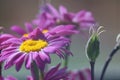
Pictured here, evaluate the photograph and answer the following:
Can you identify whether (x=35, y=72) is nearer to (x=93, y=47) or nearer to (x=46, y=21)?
(x=93, y=47)

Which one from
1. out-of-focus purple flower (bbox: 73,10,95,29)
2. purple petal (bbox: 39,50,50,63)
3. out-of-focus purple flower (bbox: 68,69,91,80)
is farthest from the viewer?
out-of-focus purple flower (bbox: 73,10,95,29)

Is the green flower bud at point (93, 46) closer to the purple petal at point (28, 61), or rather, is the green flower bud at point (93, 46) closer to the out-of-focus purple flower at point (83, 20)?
the purple petal at point (28, 61)

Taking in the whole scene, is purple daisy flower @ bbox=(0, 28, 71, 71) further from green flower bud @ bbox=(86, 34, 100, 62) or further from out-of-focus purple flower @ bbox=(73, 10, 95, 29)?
out-of-focus purple flower @ bbox=(73, 10, 95, 29)


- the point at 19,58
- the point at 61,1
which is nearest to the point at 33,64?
the point at 19,58

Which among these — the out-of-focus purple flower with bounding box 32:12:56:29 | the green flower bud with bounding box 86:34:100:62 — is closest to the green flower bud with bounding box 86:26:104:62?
the green flower bud with bounding box 86:34:100:62

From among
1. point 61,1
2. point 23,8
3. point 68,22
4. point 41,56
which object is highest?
point 23,8

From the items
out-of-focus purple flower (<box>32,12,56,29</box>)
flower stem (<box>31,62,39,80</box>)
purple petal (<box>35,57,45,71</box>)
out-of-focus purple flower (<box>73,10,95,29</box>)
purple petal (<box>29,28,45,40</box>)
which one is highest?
out-of-focus purple flower (<box>73,10,95,29</box>)

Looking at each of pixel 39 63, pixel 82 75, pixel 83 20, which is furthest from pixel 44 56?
pixel 83 20

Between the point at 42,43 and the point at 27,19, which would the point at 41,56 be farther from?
the point at 27,19
